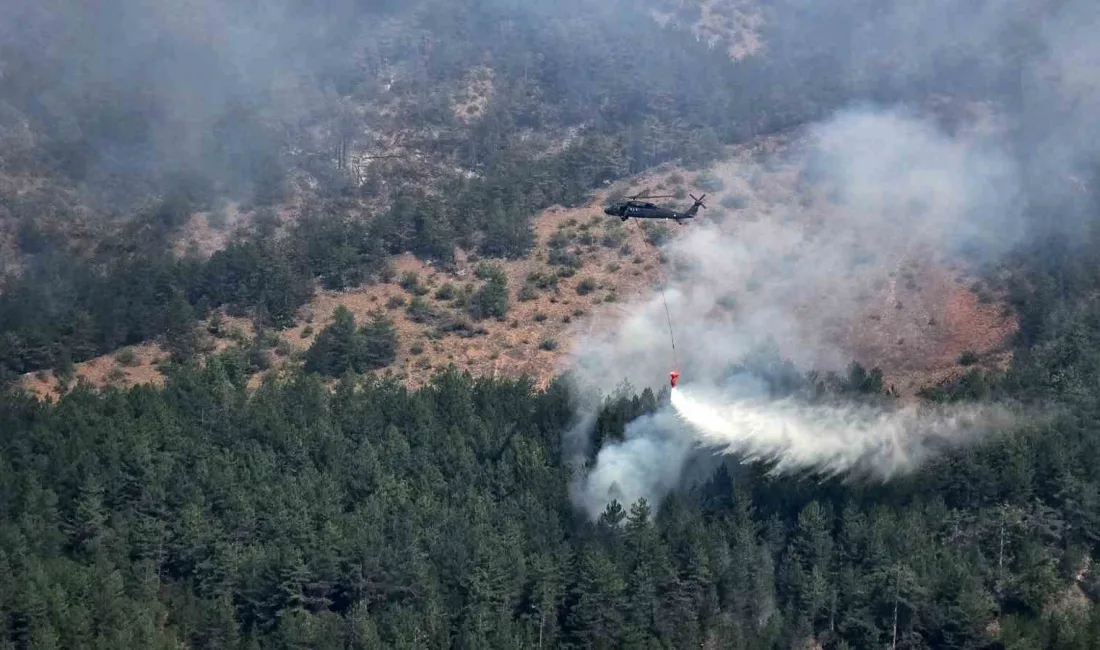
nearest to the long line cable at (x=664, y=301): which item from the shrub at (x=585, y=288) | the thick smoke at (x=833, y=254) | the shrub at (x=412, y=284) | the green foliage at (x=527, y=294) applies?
the thick smoke at (x=833, y=254)

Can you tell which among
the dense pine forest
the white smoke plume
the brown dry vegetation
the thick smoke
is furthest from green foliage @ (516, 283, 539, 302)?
the thick smoke

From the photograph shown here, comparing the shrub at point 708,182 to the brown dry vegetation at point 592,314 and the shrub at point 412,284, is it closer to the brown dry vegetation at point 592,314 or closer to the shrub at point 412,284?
the brown dry vegetation at point 592,314

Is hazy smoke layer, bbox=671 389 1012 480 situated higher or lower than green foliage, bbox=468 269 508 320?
lower

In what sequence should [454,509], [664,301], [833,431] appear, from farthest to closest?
[664,301]
[833,431]
[454,509]

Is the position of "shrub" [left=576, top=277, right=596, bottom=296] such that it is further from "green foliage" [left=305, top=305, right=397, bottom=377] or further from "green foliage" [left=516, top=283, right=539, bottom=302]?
"green foliage" [left=305, top=305, right=397, bottom=377]

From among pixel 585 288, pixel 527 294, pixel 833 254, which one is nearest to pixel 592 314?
pixel 585 288

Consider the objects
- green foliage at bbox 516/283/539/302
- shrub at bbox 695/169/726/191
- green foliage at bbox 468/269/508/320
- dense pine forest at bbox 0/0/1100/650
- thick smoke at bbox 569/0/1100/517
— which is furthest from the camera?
shrub at bbox 695/169/726/191

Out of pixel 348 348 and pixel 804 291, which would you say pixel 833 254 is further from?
pixel 348 348
